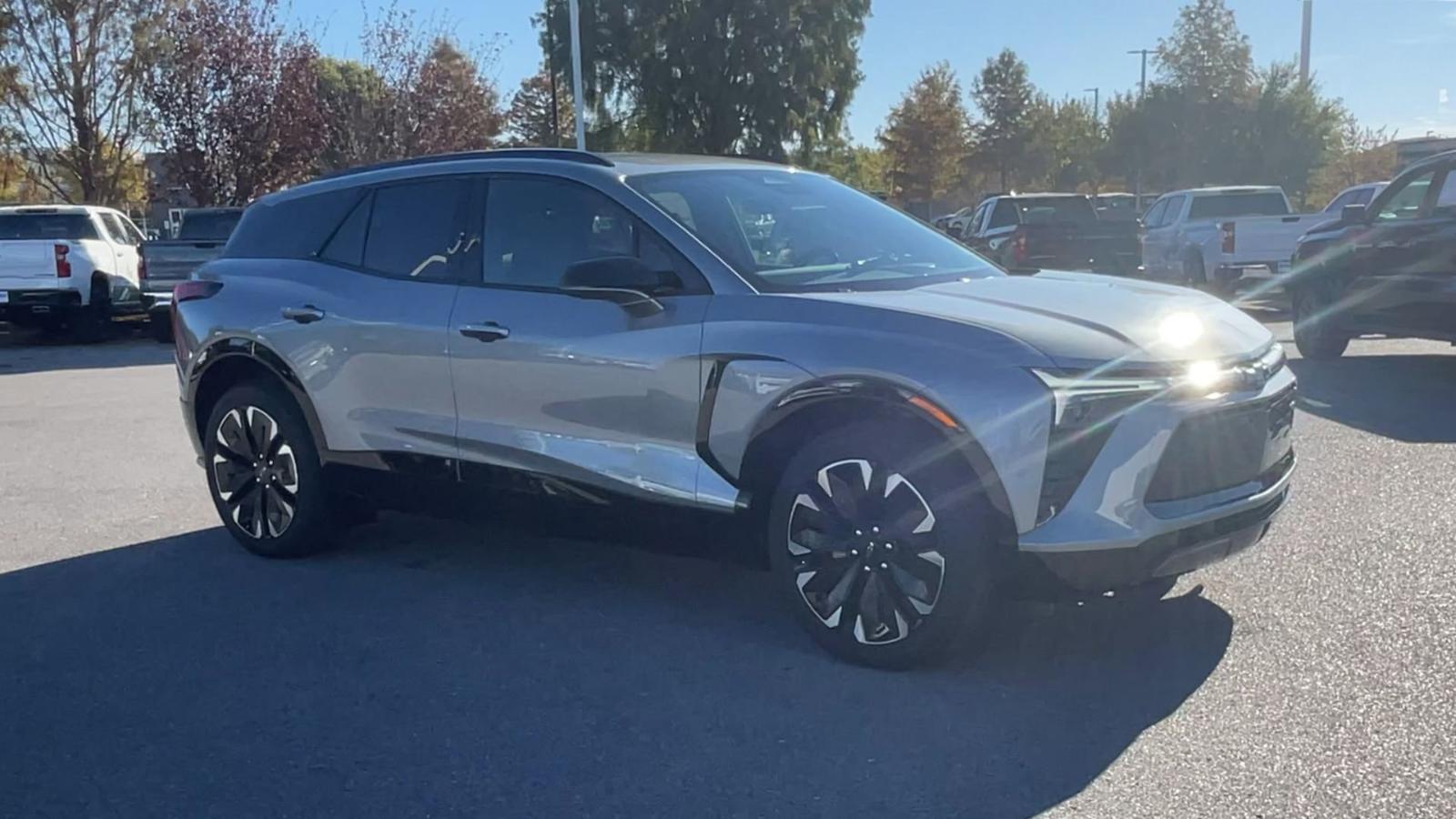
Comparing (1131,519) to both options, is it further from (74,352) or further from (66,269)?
(66,269)

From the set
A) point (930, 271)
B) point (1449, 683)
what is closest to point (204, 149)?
point (930, 271)

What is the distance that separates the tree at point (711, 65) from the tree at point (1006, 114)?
41.3 feet

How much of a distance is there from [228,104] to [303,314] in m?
24.8

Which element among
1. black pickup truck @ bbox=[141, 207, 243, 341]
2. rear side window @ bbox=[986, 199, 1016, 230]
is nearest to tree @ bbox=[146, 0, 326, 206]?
black pickup truck @ bbox=[141, 207, 243, 341]

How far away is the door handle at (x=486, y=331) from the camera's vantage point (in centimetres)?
547

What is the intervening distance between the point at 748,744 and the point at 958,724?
0.64 metres

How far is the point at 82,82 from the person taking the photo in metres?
28.4

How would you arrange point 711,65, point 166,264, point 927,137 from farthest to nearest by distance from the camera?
point 927,137 → point 711,65 → point 166,264

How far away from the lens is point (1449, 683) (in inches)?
172

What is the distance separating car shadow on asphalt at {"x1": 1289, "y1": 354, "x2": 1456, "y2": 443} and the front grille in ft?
13.8

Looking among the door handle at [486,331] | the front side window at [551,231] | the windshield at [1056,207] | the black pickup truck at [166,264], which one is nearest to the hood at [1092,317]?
the front side window at [551,231]

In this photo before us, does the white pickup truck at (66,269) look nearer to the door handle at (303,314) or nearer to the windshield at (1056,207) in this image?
the windshield at (1056,207)

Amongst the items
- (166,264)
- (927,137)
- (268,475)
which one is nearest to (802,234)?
(268,475)

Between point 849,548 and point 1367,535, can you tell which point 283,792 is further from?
point 1367,535
